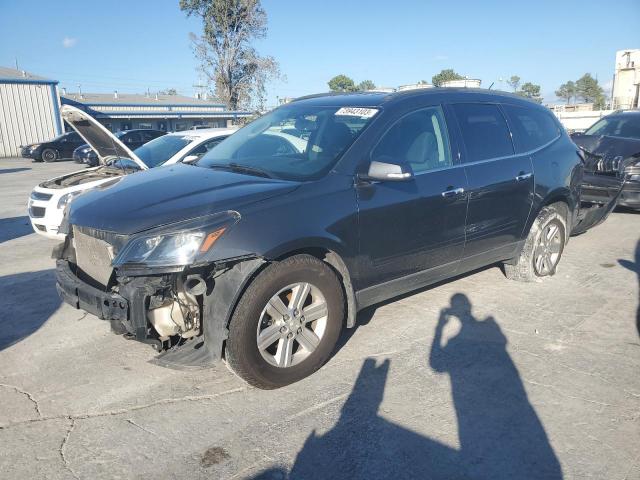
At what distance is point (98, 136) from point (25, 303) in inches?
90.0

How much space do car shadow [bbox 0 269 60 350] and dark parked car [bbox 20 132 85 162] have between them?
70.7 feet

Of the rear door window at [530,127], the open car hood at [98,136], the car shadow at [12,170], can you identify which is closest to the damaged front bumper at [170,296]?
the rear door window at [530,127]

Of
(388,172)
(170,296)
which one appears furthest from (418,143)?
(170,296)

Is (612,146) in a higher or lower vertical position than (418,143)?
lower

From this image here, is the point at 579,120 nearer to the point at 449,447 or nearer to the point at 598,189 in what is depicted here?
the point at 598,189

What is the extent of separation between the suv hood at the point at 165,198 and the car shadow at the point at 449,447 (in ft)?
4.77

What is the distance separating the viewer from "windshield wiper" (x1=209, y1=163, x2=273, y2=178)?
3781mm

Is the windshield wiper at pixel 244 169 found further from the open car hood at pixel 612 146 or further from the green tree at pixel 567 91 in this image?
the green tree at pixel 567 91

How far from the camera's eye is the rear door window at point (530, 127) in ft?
16.5

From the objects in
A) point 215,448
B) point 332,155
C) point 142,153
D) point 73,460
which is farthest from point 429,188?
point 142,153

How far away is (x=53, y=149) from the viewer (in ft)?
81.7

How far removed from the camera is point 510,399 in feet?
10.8

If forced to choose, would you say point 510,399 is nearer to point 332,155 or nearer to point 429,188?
point 429,188

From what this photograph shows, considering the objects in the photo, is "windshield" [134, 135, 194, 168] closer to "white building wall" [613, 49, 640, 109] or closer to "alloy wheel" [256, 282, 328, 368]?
"alloy wheel" [256, 282, 328, 368]
